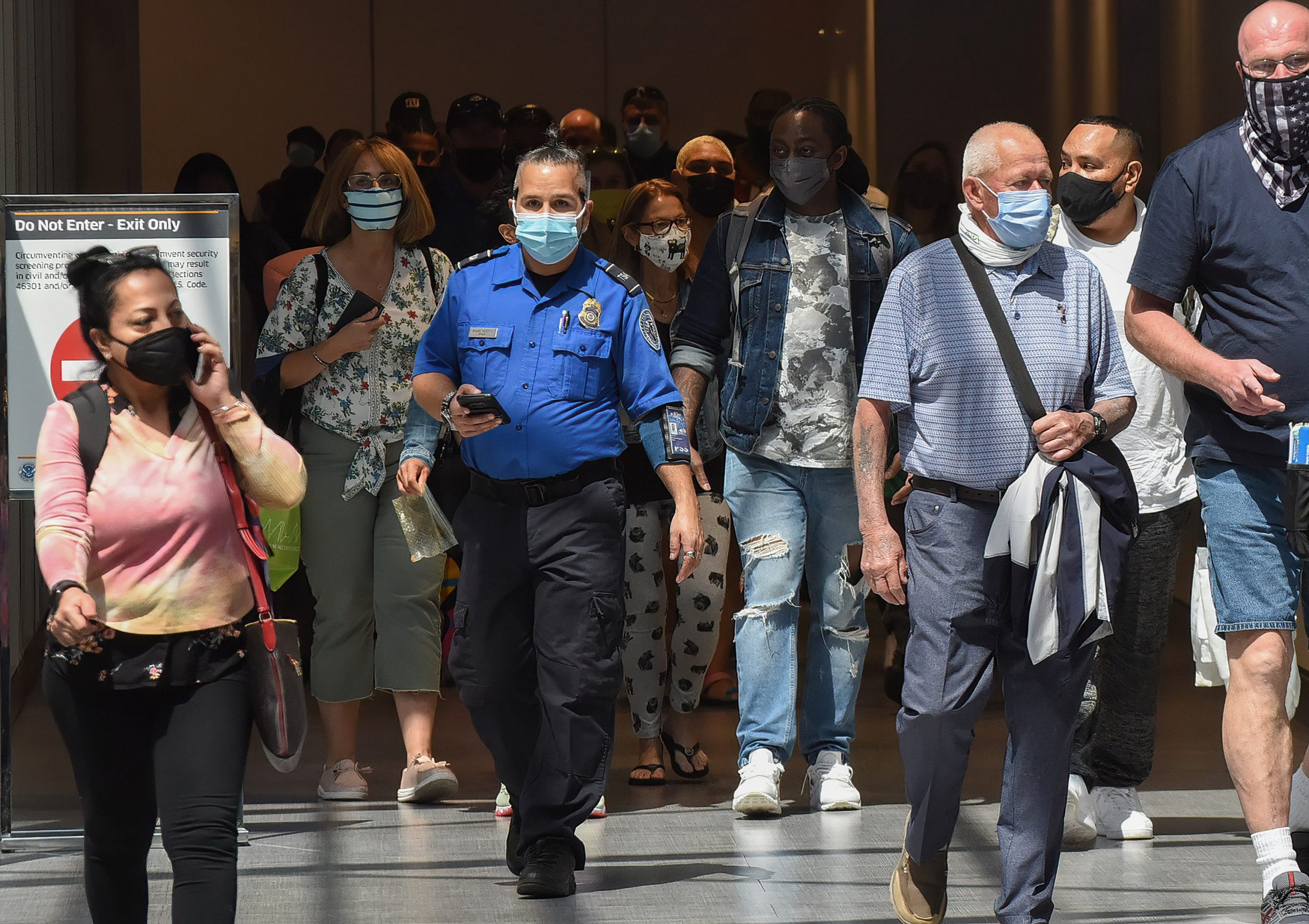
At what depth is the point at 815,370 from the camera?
523cm

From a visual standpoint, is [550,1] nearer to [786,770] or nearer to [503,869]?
[786,770]

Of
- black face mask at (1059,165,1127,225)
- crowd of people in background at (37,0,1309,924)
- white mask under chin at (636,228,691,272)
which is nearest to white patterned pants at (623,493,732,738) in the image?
crowd of people in background at (37,0,1309,924)

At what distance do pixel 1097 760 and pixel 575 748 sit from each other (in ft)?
4.82

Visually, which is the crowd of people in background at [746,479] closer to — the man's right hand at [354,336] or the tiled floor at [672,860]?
the man's right hand at [354,336]

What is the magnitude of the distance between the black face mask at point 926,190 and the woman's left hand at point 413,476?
3.13 m

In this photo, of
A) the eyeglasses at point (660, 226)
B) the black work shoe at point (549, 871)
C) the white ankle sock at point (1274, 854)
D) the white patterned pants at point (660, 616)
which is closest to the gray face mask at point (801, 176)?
the eyeglasses at point (660, 226)

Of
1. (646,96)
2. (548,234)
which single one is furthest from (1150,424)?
(646,96)

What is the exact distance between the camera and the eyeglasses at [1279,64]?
4023 mm

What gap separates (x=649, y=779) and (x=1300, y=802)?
1.90 m

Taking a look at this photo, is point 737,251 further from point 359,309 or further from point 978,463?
point 978,463

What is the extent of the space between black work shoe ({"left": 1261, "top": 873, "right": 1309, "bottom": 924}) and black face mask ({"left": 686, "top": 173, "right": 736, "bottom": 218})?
320cm

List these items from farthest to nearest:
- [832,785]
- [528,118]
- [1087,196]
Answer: [528,118]
[832,785]
[1087,196]

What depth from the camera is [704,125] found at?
1041 cm

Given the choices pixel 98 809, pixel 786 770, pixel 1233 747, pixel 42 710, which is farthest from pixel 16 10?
pixel 1233 747
